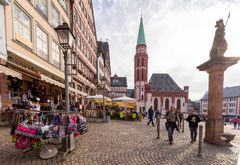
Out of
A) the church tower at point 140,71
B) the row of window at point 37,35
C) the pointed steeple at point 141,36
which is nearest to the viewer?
the row of window at point 37,35

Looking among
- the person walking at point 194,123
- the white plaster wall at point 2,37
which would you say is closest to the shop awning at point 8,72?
the white plaster wall at point 2,37

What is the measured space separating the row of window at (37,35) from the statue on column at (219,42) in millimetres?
10808

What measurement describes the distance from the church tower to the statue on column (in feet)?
166

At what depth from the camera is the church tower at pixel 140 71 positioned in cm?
5792

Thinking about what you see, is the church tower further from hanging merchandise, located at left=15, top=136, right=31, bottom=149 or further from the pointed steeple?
hanging merchandise, located at left=15, top=136, right=31, bottom=149

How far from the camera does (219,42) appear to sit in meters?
7.05

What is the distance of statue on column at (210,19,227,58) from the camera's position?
275 inches

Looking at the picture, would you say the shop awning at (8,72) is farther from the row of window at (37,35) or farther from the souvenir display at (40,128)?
the row of window at (37,35)

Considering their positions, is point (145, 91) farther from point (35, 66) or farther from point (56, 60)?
point (35, 66)

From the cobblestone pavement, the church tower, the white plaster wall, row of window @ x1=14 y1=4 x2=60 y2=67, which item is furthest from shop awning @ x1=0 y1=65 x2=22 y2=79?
the church tower

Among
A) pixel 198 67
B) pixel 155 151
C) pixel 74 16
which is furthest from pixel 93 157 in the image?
pixel 74 16

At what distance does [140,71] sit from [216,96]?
5324 centimetres

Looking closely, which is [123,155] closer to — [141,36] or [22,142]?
[22,142]

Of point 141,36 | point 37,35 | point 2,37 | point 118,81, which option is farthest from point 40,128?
point 118,81
